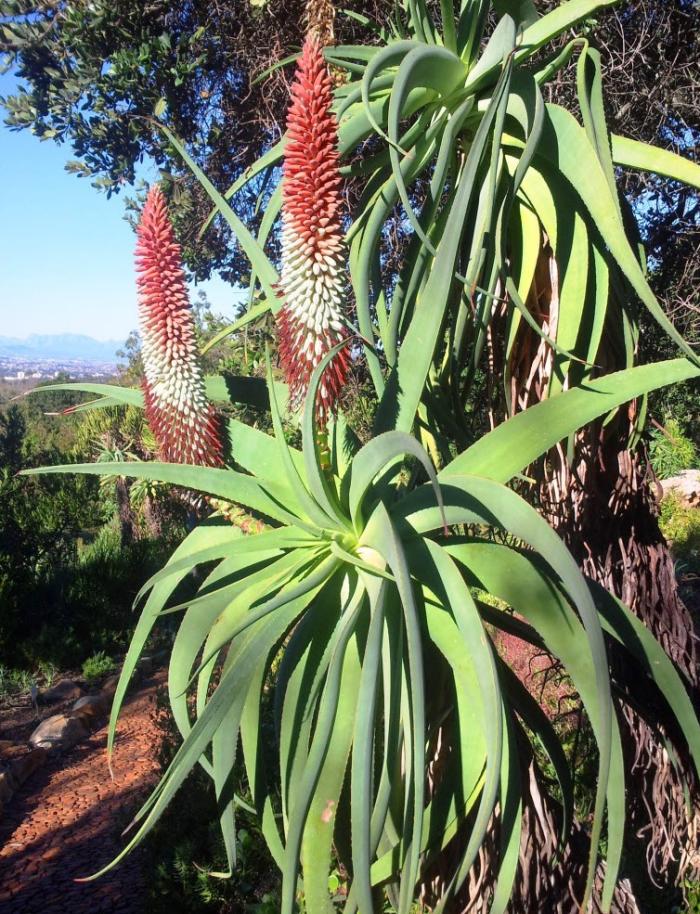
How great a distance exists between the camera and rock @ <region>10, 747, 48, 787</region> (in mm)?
5305

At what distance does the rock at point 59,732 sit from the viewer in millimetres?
5838

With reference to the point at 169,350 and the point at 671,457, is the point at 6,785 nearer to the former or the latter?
the point at 169,350

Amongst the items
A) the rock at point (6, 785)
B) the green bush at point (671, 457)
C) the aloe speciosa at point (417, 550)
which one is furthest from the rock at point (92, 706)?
the green bush at point (671, 457)

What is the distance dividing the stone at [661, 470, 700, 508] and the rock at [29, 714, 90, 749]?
7.82m

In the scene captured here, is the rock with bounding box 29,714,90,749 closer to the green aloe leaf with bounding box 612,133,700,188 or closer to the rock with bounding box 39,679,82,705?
the rock with bounding box 39,679,82,705

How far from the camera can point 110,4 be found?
3.89m

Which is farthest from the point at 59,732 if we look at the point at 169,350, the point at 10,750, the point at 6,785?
the point at 169,350

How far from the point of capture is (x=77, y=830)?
15.1 feet

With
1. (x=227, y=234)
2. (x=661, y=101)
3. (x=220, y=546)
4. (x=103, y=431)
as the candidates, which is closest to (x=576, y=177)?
(x=220, y=546)

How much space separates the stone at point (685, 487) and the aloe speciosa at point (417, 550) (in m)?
9.28

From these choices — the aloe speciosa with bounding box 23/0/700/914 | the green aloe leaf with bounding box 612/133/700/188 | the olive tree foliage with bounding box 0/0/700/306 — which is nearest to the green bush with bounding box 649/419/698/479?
the olive tree foliage with bounding box 0/0/700/306

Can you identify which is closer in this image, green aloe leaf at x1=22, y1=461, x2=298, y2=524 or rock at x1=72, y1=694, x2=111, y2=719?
green aloe leaf at x1=22, y1=461, x2=298, y2=524

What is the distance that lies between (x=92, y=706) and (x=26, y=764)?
108 centimetres

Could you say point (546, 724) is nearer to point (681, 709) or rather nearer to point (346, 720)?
point (681, 709)
